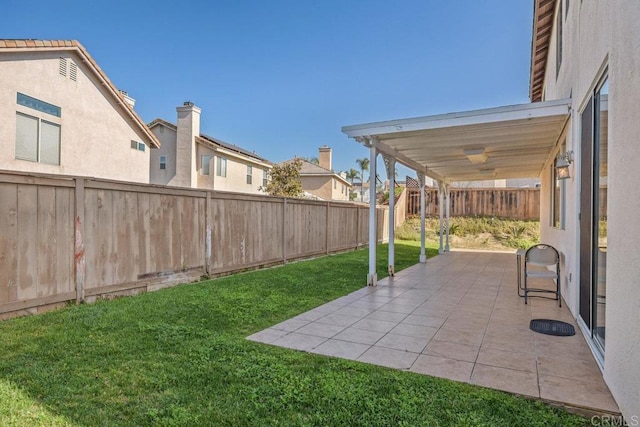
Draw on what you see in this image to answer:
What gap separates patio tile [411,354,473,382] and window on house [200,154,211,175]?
18299mm

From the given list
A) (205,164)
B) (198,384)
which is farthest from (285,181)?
(198,384)

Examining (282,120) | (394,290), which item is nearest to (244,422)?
(394,290)

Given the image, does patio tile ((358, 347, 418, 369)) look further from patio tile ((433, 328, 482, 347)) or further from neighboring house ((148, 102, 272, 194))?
neighboring house ((148, 102, 272, 194))

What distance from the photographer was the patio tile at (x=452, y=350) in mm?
3463

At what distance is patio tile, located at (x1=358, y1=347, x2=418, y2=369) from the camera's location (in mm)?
3279

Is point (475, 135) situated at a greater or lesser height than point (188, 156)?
lesser

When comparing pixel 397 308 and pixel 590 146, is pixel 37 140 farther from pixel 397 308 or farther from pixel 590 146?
pixel 590 146

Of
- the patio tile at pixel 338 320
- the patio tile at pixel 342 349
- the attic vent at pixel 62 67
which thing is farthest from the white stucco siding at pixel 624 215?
the attic vent at pixel 62 67

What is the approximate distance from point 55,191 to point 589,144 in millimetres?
6284

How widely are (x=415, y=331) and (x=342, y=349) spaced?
1067 mm

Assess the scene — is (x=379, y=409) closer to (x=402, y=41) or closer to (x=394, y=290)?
(x=394, y=290)

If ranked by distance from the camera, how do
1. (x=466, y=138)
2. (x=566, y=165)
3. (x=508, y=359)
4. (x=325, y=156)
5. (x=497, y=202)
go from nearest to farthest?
(x=508, y=359), (x=566, y=165), (x=466, y=138), (x=497, y=202), (x=325, y=156)

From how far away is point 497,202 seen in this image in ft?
57.9

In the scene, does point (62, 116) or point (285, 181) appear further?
point (285, 181)
